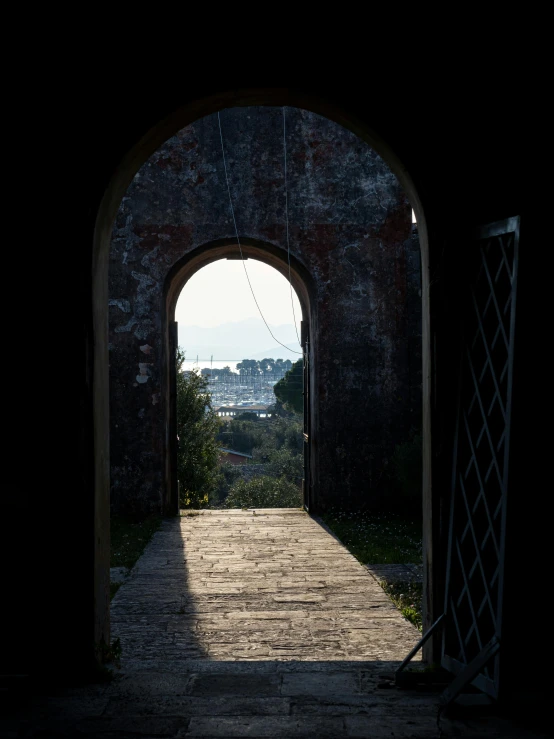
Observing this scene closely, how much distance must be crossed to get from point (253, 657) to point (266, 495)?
62.0ft

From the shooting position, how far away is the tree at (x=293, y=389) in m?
35.8

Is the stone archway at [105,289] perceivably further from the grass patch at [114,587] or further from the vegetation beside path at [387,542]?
the grass patch at [114,587]

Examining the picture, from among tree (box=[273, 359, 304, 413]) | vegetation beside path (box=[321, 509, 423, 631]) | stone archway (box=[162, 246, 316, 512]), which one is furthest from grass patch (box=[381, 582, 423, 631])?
tree (box=[273, 359, 304, 413])

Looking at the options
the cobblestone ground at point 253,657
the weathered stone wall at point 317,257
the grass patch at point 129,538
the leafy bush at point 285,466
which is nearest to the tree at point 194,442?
the grass patch at point 129,538

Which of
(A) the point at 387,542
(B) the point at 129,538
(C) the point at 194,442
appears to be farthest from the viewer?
(C) the point at 194,442

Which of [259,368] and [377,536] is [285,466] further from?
[259,368]

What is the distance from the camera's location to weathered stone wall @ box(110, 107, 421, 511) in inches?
392

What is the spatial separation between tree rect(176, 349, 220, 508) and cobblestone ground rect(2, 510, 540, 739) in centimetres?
605

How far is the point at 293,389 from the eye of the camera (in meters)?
35.9

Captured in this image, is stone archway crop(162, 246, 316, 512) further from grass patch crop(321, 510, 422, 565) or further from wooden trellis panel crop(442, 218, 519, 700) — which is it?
wooden trellis panel crop(442, 218, 519, 700)

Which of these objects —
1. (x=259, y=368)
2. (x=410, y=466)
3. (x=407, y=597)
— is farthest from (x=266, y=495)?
(x=259, y=368)

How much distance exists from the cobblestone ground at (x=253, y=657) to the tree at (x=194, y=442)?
238 inches

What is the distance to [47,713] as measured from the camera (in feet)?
10.5

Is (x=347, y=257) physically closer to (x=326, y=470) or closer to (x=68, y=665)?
(x=326, y=470)
